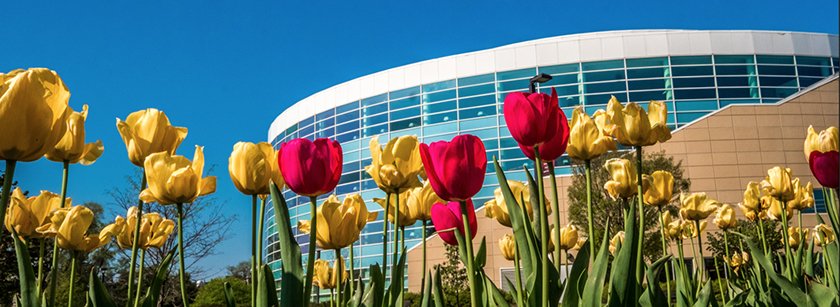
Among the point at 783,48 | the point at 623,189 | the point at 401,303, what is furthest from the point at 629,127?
the point at 783,48

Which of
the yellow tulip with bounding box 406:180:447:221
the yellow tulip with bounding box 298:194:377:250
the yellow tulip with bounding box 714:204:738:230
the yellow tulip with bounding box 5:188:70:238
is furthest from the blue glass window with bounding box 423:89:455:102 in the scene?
the yellow tulip with bounding box 298:194:377:250

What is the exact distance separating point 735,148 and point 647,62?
19.2 ft

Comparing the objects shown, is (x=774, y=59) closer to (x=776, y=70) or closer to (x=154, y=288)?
(x=776, y=70)

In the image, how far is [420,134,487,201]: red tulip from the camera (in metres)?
1.65

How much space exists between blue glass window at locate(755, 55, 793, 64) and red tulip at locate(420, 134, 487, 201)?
3423 centimetres

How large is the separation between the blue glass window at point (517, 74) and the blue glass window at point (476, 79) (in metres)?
0.40

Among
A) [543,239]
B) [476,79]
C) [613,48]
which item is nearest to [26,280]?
[543,239]

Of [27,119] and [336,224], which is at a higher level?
[27,119]

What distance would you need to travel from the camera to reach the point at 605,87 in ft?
105

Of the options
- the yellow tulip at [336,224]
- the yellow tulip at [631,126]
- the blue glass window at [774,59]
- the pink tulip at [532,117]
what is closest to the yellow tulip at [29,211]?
the yellow tulip at [336,224]

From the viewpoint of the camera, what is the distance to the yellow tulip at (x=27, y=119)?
43.6 inches

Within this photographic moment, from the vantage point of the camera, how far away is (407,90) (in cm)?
3547

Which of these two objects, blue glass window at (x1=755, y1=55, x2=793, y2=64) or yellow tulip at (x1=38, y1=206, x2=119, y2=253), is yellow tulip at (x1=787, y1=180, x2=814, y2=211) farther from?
blue glass window at (x1=755, y1=55, x2=793, y2=64)

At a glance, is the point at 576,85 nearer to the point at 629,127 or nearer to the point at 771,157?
the point at 771,157
